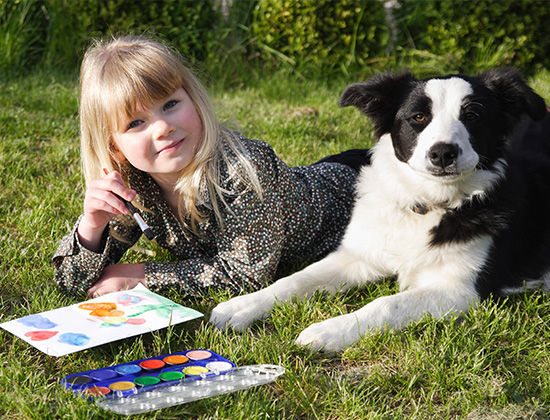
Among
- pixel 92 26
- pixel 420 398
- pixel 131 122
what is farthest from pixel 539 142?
pixel 92 26

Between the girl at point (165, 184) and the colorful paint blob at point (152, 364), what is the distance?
658mm

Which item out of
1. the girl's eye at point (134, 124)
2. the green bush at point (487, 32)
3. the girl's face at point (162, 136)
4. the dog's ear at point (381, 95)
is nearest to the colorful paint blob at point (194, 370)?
the girl's face at point (162, 136)

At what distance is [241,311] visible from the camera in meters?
2.51

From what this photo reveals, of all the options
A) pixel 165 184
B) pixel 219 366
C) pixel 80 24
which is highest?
pixel 80 24

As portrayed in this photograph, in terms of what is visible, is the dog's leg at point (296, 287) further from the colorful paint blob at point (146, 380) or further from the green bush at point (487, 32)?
the green bush at point (487, 32)

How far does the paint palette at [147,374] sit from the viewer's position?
6.40 feet

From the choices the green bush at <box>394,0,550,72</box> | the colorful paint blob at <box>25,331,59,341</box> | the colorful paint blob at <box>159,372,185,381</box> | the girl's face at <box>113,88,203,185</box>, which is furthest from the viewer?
the green bush at <box>394,0,550,72</box>

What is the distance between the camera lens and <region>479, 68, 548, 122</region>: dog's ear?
8.75 feet

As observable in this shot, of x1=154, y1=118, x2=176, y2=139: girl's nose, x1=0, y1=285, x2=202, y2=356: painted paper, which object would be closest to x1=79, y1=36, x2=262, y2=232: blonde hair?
x1=154, y1=118, x2=176, y2=139: girl's nose

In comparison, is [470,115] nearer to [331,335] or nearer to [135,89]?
[331,335]

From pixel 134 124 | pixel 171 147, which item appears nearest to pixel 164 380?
pixel 171 147

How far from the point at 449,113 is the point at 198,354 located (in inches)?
56.4

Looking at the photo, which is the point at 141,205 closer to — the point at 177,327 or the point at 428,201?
the point at 177,327

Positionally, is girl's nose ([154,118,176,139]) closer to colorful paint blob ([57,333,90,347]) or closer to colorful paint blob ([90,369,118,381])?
colorful paint blob ([57,333,90,347])
